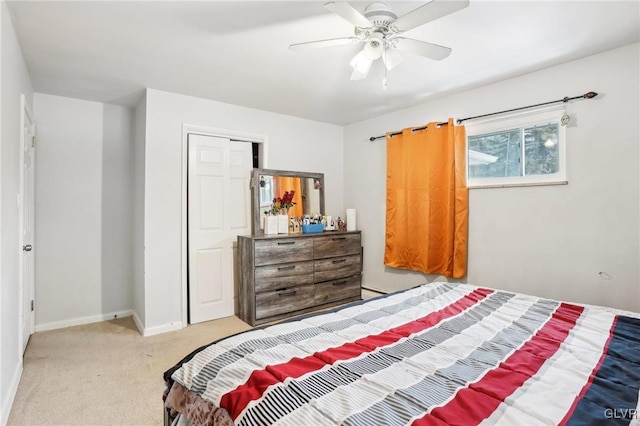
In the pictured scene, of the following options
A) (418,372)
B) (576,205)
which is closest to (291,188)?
(576,205)

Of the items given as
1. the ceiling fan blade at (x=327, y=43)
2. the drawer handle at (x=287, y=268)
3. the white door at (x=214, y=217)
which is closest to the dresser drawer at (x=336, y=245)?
the drawer handle at (x=287, y=268)

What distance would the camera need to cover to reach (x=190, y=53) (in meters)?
2.55

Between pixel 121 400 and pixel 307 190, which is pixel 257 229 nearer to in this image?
pixel 307 190

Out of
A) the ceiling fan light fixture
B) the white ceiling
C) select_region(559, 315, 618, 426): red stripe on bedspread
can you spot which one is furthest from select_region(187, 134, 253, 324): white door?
select_region(559, 315, 618, 426): red stripe on bedspread

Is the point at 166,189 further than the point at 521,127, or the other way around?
the point at 166,189

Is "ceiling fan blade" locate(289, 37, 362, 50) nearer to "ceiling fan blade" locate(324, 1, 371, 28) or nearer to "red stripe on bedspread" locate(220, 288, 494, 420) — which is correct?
"ceiling fan blade" locate(324, 1, 371, 28)

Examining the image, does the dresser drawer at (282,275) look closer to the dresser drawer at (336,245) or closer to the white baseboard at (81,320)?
the dresser drawer at (336,245)

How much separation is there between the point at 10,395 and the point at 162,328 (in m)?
1.31

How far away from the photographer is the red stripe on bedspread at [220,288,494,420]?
1.08 meters

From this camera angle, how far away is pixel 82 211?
3.60 metres

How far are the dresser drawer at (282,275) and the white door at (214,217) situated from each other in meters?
0.54

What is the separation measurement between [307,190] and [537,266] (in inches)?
104

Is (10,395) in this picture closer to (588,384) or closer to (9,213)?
(9,213)

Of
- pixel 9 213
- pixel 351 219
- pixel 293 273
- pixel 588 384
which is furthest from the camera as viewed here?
pixel 351 219
